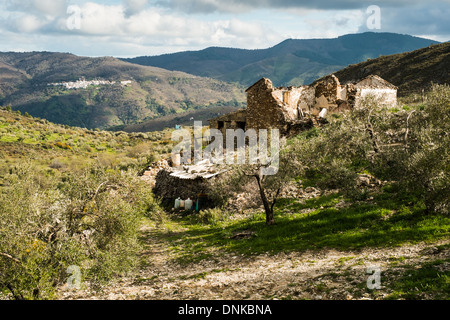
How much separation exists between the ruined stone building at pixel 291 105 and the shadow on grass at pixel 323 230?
492 inches

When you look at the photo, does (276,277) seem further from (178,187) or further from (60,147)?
(60,147)

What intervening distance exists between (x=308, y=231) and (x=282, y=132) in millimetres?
15684

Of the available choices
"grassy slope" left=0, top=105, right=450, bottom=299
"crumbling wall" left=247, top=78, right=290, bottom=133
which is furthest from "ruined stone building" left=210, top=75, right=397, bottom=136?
"grassy slope" left=0, top=105, right=450, bottom=299

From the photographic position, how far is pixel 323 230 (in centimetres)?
1504

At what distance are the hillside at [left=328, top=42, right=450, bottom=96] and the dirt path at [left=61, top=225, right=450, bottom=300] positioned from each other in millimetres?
50654

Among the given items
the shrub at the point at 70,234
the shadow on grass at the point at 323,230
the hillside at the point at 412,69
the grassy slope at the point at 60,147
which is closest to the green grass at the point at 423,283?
the shadow on grass at the point at 323,230

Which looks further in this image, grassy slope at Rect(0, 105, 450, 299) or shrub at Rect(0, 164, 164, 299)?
grassy slope at Rect(0, 105, 450, 299)

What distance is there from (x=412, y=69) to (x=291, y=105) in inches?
1780

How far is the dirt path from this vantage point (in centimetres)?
995

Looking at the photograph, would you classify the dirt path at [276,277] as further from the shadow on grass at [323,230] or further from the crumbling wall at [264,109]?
the crumbling wall at [264,109]

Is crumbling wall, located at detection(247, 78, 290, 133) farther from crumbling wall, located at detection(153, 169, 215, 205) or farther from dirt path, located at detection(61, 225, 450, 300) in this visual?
dirt path, located at detection(61, 225, 450, 300)

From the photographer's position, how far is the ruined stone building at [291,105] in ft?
99.5

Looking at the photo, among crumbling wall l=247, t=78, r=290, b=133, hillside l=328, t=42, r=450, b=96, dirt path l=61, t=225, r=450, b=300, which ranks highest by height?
hillside l=328, t=42, r=450, b=96
